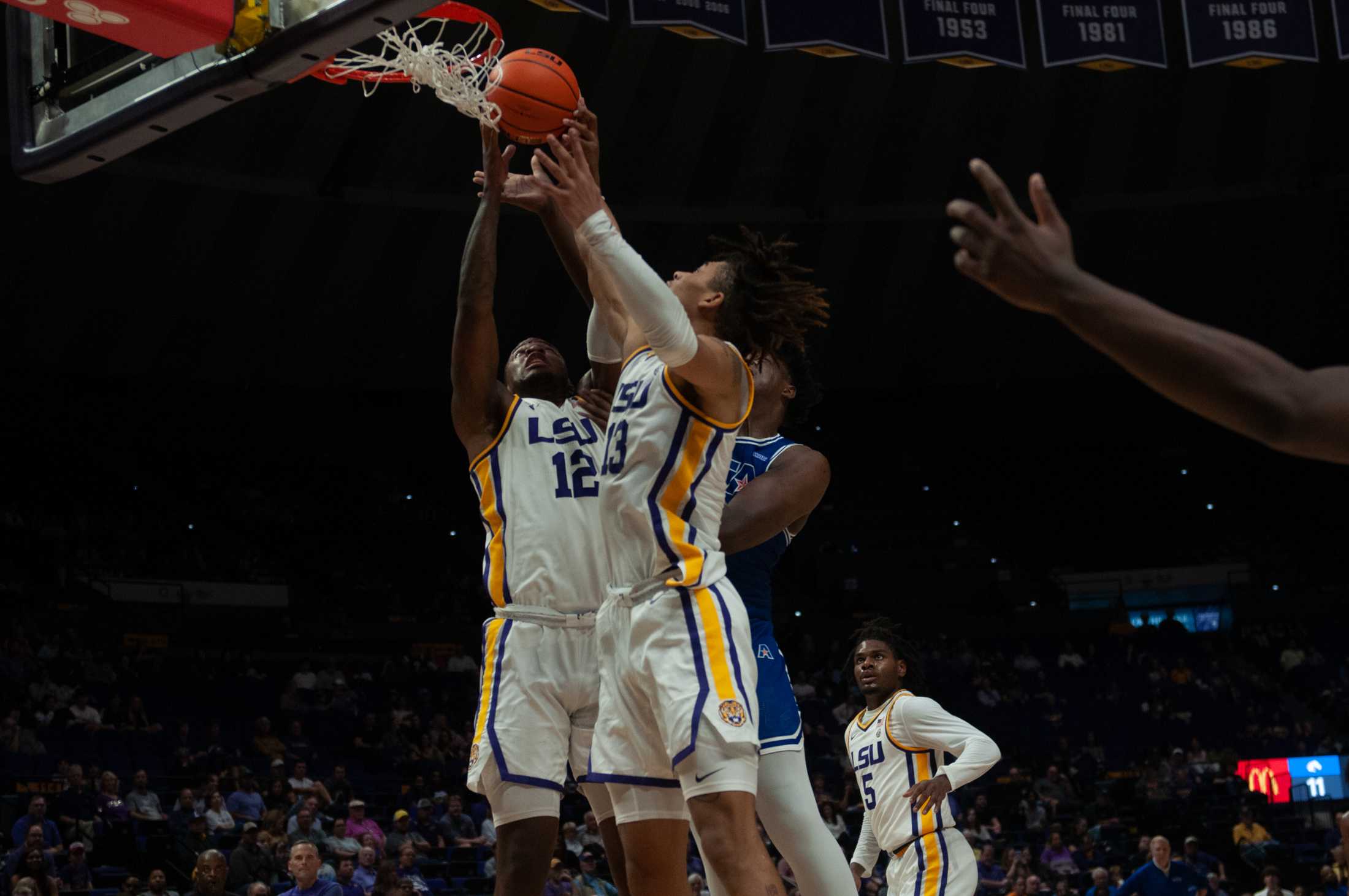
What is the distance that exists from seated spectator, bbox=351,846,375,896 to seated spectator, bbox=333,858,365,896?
0.02 meters

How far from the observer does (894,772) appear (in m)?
7.07

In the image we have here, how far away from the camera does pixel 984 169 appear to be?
86.0 inches

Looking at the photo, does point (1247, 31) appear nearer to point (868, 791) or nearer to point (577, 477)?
A: point (868, 791)

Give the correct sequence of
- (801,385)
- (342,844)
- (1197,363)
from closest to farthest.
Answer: (1197,363)
(801,385)
(342,844)

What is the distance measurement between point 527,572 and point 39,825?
8.40 m

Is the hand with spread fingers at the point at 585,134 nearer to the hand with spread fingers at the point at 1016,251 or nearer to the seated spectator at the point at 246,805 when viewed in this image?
the hand with spread fingers at the point at 1016,251

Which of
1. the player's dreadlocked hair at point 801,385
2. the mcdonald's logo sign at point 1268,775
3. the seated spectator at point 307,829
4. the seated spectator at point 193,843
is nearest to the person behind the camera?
the player's dreadlocked hair at point 801,385

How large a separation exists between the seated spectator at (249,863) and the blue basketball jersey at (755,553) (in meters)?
7.70

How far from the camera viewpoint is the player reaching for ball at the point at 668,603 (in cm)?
370

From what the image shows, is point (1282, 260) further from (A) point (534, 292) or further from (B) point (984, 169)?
(B) point (984, 169)

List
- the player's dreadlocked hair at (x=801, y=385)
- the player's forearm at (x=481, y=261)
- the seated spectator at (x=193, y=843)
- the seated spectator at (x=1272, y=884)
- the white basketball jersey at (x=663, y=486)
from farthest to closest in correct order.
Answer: the seated spectator at (x=1272, y=884), the seated spectator at (x=193, y=843), the player's dreadlocked hair at (x=801, y=385), the player's forearm at (x=481, y=261), the white basketball jersey at (x=663, y=486)

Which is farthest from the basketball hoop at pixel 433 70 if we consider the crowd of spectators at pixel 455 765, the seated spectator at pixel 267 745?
the seated spectator at pixel 267 745

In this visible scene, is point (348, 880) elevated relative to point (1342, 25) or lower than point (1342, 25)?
lower

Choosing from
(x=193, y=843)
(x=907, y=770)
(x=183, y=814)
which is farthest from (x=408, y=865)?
(x=907, y=770)
